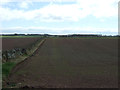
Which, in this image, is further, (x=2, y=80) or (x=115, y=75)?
(x=115, y=75)

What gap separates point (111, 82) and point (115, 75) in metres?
2.07

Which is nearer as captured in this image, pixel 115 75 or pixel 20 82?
pixel 20 82

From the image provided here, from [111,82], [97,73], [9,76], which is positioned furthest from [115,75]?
[9,76]

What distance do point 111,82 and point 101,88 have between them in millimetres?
1570

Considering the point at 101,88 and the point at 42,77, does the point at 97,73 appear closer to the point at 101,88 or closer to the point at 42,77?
the point at 42,77

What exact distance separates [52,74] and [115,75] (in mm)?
3166

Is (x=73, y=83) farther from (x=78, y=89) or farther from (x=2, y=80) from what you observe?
(x=2, y=80)

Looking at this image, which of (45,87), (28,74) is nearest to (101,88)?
(45,87)

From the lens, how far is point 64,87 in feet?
37.9

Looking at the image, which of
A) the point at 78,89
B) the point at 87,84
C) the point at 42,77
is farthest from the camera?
the point at 42,77

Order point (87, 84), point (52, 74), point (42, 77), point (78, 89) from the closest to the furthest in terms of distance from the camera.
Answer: point (78, 89) < point (87, 84) < point (42, 77) < point (52, 74)

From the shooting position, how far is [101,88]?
11453 mm

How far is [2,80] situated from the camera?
42.6 feet

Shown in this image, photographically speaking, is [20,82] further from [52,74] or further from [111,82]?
[111,82]
